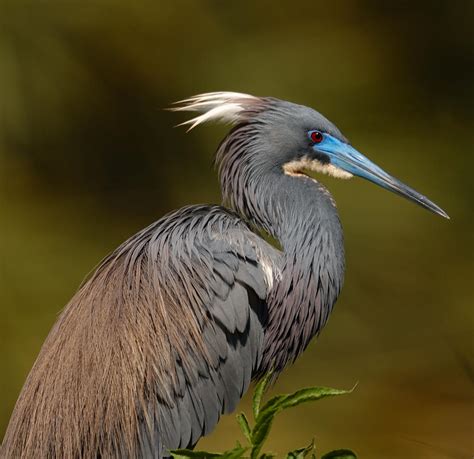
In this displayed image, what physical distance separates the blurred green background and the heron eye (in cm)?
193

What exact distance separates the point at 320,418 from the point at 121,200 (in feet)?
4.69

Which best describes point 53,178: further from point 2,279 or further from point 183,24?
point 183,24

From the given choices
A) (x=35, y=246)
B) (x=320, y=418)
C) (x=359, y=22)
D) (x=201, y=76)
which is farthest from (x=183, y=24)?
(x=320, y=418)

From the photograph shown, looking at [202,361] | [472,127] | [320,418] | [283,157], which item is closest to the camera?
[202,361]

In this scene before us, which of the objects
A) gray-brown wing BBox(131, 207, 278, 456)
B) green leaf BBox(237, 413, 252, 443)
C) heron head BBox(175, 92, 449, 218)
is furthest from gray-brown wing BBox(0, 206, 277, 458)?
green leaf BBox(237, 413, 252, 443)

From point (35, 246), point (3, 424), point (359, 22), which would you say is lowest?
point (3, 424)

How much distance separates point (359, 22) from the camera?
4.85m

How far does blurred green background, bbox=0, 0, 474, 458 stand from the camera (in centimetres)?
470

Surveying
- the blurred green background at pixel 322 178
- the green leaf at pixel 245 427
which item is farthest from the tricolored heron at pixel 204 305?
the blurred green background at pixel 322 178

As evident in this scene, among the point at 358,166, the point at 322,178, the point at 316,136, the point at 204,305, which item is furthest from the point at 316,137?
the point at 322,178

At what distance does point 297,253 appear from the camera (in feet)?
8.92

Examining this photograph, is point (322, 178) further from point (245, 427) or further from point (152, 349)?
point (245, 427)

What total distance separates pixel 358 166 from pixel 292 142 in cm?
20

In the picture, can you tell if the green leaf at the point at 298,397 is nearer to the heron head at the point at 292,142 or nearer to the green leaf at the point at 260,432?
the green leaf at the point at 260,432
